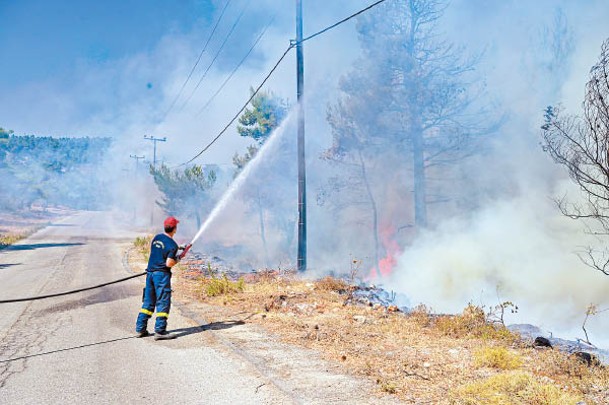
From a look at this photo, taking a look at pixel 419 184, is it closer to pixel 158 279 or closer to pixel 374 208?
pixel 374 208

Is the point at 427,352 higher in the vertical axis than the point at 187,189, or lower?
lower

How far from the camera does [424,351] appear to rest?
5.37m

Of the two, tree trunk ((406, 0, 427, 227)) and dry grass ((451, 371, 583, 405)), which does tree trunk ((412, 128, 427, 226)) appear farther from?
dry grass ((451, 371, 583, 405))

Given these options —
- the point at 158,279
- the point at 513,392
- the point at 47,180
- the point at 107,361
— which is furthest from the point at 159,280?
the point at 47,180

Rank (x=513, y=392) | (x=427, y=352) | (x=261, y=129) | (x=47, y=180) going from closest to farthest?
(x=513, y=392) → (x=427, y=352) → (x=261, y=129) → (x=47, y=180)

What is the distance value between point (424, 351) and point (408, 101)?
15.2 m

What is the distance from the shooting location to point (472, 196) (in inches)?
770

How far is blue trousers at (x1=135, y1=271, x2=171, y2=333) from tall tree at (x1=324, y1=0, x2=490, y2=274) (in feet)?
46.2

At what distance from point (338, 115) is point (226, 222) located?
20546 millimetres

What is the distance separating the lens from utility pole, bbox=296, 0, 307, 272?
465 inches

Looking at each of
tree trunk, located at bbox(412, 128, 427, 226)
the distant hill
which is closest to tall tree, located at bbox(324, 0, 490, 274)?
tree trunk, located at bbox(412, 128, 427, 226)

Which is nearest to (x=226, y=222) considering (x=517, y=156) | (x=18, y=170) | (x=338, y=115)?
(x=338, y=115)

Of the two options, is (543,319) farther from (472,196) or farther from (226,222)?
(226,222)

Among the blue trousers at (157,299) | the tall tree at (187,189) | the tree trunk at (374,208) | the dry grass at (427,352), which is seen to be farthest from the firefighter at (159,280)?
the tall tree at (187,189)
